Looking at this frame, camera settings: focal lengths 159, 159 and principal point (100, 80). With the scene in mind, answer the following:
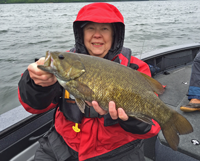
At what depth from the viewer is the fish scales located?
1852mm

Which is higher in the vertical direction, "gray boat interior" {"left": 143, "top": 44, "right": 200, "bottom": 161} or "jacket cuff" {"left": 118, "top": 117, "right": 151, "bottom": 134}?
"jacket cuff" {"left": 118, "top": 117, "right": 151, "bottom": 134}

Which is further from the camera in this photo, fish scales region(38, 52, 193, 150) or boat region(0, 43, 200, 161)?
boat region(0, 43, 200, 161)

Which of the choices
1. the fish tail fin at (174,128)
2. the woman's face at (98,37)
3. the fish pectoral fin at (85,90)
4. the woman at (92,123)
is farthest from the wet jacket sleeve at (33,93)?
the fish tail fin at (174,128)

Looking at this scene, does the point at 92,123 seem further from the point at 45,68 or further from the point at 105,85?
the point at 45,68

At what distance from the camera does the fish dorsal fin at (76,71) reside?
1889 millimetres

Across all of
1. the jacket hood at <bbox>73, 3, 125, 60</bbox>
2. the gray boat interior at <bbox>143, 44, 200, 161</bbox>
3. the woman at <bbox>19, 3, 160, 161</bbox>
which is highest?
the jacket hood at <bbox>73, 3, 125, 60</bbox>

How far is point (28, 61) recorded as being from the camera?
10648 mm

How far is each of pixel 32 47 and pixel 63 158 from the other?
1235 centimetres

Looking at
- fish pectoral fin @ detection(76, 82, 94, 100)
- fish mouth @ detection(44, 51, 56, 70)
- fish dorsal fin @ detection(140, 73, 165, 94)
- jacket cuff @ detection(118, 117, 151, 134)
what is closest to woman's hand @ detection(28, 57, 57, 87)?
fish mouth @ detection(44, 51, 56, 70)

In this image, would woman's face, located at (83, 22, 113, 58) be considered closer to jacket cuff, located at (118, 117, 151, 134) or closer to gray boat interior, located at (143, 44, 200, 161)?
jacket cuff, located at (118, 117, 151, 134)

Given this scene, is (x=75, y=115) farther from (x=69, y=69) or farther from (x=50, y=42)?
(x=50, y=42)

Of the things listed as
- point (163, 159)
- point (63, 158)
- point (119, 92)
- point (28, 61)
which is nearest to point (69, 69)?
point (119, 92)

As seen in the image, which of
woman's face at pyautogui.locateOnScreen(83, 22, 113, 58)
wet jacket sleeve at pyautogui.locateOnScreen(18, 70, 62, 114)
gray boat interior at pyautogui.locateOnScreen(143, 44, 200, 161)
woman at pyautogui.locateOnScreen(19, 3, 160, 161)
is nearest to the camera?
wet jacket sleeve at pyautogui.locateOnScreen(18, 70, 62, 114)

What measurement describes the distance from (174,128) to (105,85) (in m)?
1.08
